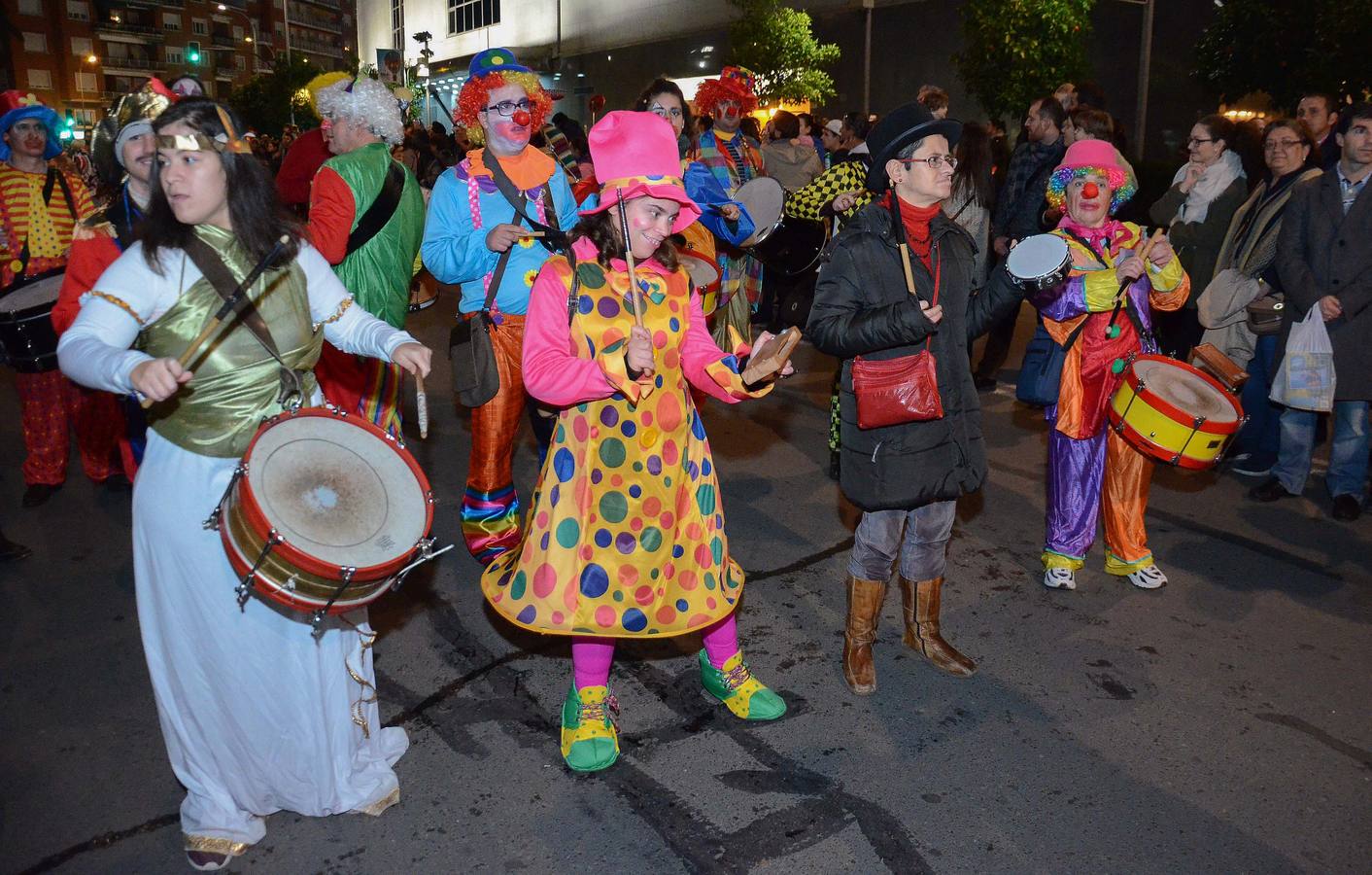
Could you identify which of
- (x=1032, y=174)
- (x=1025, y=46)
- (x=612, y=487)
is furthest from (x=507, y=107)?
(x=1025, y=46)

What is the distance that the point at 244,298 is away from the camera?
264 centimetres

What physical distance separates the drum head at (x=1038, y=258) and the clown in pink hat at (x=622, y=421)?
3.31 ft

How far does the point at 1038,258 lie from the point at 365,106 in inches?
127

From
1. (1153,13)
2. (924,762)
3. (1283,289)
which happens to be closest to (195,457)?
(924,762)

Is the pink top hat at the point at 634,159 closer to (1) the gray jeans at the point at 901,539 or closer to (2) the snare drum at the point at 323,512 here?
(2) the snare drum at the point at 323,512

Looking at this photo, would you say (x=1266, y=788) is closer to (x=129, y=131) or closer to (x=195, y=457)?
(x=195, y=457)

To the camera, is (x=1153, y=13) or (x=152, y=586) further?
(x=1153, y=13)

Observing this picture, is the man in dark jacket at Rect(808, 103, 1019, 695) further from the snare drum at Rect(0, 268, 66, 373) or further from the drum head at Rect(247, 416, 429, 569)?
the snare drum at Rect(0, 268, 66, 373)

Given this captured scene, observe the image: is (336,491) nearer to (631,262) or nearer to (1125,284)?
(631,262)

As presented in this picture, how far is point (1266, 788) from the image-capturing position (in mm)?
3348

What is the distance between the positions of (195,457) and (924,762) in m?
2.54

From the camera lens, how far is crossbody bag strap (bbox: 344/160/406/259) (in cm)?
470

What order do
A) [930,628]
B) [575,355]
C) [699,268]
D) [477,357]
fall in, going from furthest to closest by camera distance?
[477,357]
[699,268]
[930,628]
[575,355]

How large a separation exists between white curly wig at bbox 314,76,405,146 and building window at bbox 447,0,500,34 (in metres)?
46.5
